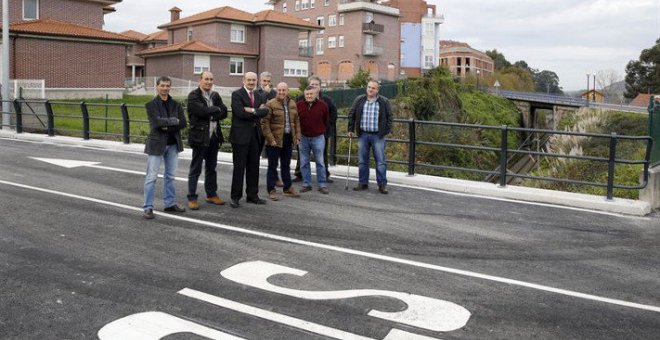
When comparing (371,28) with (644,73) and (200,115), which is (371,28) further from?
(200,115)

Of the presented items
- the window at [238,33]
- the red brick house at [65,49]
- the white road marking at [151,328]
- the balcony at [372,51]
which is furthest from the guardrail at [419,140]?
the balcony at [372,51]

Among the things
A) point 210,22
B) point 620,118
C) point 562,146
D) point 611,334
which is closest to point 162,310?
point 611,334

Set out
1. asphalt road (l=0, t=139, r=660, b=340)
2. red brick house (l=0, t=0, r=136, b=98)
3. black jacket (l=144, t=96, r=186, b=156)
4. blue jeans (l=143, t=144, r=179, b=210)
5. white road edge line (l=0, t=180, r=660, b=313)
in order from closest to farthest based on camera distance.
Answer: asphalt road (l=0, t=139, r=660, b=340) < white road edge line (l=0, t=180, r=660, b=313) < black jacket (l=144, t=96, r=186, b=156) < blue jeans (l=143, t=144, r=179, b=210) < red brick house (l=0, t=0, r=136, b=98)

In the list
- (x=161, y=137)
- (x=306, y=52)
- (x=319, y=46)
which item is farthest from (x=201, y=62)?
(x=161, y=137)

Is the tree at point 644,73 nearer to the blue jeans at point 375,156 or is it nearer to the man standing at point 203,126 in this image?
the blue jeans at point 375,156

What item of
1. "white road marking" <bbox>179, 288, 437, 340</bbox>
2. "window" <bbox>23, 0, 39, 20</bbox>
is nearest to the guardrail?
"white road marking" <bbox>179, 288, 437, 340</bbox>

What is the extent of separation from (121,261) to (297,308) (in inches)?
90.2

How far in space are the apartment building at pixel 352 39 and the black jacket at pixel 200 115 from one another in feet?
212

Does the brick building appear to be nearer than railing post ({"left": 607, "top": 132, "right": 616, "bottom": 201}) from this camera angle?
No

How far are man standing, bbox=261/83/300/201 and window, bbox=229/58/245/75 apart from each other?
4691 cm

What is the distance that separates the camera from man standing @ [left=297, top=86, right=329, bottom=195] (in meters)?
10.5

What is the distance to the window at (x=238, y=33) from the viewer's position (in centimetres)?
5750

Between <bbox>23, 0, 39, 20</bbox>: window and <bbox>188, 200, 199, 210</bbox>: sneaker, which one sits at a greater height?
<bbox>23, 0, 39, 20</bbox>: window

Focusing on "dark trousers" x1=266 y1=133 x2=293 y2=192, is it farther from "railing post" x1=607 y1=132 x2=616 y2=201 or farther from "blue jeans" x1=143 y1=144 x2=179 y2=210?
"railing post" x1=607 y1=132 x2=616 y2=201
